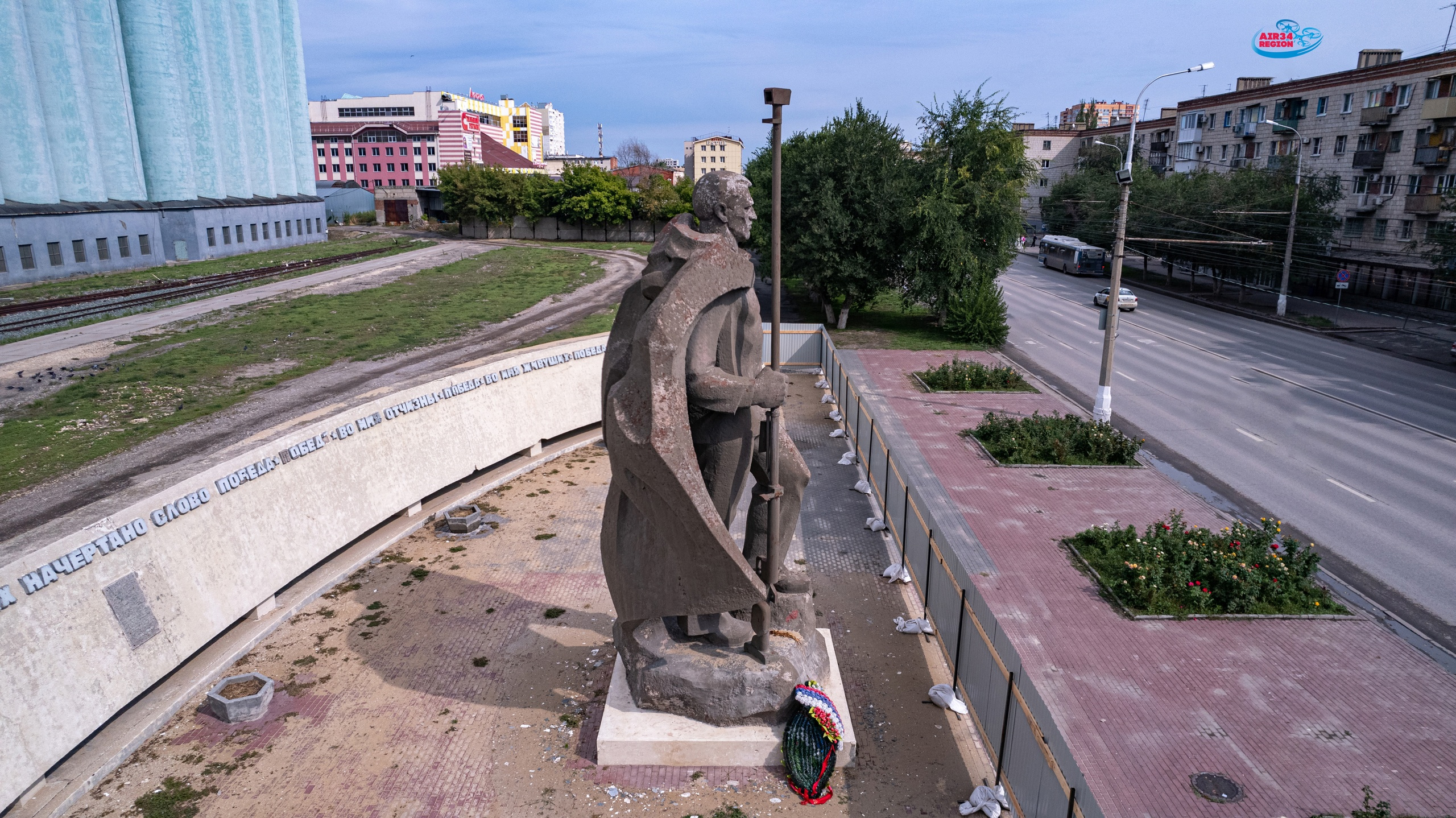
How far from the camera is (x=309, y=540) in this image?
1144 cm

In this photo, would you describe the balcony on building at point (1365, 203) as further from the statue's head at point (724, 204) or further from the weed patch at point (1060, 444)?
the statue's head at point (724, 204)

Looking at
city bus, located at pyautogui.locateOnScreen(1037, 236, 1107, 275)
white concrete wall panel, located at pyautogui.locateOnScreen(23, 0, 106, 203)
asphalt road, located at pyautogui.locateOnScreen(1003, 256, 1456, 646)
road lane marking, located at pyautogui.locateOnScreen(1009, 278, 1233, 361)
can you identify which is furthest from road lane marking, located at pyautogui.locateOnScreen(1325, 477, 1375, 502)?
white concrete wall panel, located at pyautogui.locateOnScreen(23, 0, 106, 203)

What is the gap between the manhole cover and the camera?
26.7ft

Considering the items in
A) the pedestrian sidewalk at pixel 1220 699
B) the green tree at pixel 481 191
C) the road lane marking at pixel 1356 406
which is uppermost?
the green tree at pixel 481 191

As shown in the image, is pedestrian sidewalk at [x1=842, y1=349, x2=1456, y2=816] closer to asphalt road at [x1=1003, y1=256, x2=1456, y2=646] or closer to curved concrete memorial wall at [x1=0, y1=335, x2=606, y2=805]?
asphalt road at [x1=1003, y1=256, x2=1456, y2=646]

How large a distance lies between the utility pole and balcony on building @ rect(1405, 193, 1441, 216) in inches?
1685

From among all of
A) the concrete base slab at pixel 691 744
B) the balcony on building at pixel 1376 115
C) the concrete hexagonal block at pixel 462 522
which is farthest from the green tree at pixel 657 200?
the concrete base slab at pixel 691 744

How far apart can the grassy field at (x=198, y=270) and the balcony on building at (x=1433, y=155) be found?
173ft

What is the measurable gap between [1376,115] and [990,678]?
46959 mm

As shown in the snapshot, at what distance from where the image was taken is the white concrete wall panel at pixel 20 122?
33.7 m

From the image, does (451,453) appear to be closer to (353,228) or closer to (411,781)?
(411,781)

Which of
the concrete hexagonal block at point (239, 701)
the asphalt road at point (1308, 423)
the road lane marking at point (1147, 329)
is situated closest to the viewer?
the concrete hexagonal block at point (239, 701)

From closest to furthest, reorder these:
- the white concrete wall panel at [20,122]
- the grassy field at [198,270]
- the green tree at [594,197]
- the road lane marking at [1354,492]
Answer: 1. the road lane marking at [1354,492]
2. the grassy field at [198,270]
3. the white concrete wall panel at [20,122]
4. the green tree at [594,197]

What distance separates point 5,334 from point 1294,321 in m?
48.9
